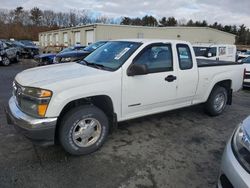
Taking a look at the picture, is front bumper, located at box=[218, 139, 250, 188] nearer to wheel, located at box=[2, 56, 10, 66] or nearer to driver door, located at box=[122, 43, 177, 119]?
driver door, located at box=[122, 43, 177, 119]

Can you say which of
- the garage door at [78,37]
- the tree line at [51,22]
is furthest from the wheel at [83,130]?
the tree line at [51,22]

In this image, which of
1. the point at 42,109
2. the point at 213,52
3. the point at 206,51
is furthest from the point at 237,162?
the point at 213,52

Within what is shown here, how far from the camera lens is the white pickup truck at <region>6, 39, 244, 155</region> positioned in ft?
10.8

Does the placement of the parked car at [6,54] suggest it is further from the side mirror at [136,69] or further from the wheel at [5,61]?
the side mirror at [136,69]

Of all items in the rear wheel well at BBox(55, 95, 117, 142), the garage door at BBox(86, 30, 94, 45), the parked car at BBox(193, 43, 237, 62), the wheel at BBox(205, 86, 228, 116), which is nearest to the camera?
the rear wheel well at BBox(55, 95, 117, 142)

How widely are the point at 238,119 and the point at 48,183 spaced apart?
183 inches

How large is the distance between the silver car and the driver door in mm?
1844

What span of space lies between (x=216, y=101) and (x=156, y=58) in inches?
90.3

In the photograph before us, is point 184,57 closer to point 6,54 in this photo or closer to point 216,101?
point 216,101

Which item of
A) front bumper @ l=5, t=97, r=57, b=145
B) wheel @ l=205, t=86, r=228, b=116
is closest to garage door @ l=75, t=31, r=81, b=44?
wheel @ l=205, t=86, r=228, b=116

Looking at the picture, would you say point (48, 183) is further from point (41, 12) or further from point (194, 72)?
point (41, 12)

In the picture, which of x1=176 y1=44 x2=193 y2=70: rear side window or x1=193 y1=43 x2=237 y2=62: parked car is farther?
x1=193 y1=43 x2=237 y2=62: parked car

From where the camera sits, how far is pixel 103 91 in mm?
3686

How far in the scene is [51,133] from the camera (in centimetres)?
329
